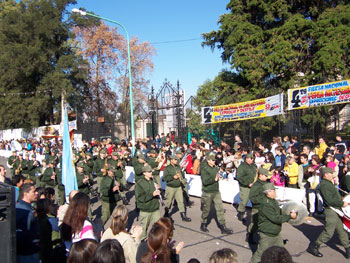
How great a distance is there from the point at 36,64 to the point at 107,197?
34.3 meters

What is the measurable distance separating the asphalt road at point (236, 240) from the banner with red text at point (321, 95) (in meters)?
6.00

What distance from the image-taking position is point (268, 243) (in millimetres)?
5805

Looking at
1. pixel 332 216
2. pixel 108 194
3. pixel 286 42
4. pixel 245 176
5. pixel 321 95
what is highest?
pixel 286 42

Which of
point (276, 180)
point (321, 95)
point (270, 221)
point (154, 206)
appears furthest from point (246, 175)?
point (321, 95)

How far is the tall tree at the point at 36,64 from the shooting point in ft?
127

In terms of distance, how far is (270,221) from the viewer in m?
5.82

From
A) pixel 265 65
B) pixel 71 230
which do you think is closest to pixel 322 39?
pixel 265 65

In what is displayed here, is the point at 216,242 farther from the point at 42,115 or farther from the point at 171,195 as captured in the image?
the point at 42,115

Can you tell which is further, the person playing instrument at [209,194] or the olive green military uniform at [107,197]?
the person playing instrument at [209,194]

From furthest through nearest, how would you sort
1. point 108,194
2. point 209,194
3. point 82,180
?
point 82,180, point 209,194, point 108,194

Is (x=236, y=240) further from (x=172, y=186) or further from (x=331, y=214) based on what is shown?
(x=172, y=186)

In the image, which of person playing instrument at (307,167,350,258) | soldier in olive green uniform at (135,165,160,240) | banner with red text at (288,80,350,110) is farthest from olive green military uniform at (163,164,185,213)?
banner with red text at (288,80,350,110)

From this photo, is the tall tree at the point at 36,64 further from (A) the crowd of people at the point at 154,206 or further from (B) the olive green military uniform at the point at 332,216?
(B) the olive green military uniform at the point at 332,216

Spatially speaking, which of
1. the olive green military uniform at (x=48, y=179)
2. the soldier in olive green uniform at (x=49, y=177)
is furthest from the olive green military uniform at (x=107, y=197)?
the olive green military uniform at (x=48, y=179)
